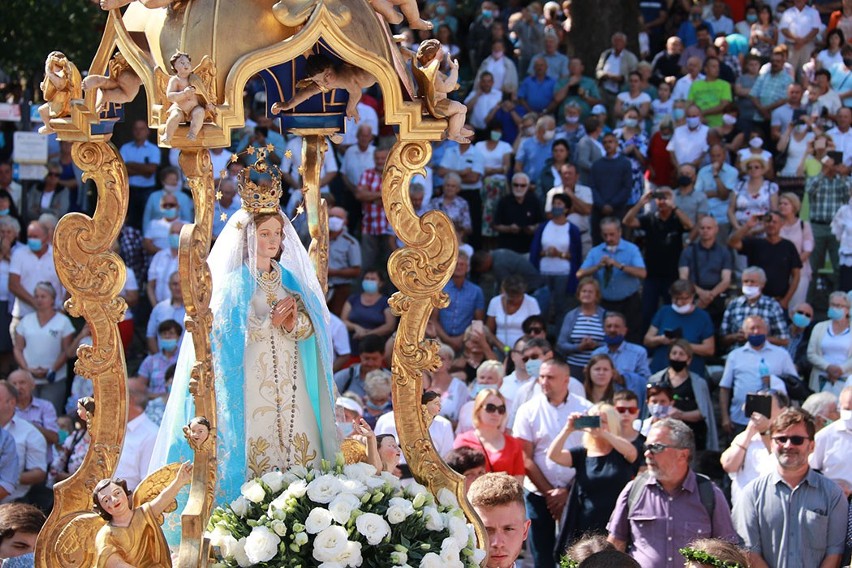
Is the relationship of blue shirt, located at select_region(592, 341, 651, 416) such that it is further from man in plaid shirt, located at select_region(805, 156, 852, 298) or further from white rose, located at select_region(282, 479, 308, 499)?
white rose, located at select_region(282, 479, 308, 499)

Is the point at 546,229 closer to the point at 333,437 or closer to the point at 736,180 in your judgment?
the point at 736,180

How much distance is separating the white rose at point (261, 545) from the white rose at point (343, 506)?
0.88ft

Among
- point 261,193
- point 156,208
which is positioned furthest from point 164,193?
point 261,193

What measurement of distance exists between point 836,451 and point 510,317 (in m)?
4.79

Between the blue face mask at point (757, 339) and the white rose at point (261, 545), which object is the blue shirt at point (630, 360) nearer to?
the blue face mask at point (757, 339)

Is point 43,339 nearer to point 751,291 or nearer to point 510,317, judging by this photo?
point 510,317

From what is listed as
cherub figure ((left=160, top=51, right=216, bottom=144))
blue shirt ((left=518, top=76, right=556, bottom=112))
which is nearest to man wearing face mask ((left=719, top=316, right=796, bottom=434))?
blue shirt ((left=518, top=76, right=556, bottom=112))

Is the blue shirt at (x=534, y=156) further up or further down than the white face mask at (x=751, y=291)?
further up

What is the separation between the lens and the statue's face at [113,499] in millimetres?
6895

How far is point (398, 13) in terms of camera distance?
7379 mm

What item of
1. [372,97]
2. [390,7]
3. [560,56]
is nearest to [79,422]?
[390,7]

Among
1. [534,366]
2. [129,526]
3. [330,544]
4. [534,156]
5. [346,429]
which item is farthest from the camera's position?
[534,156]

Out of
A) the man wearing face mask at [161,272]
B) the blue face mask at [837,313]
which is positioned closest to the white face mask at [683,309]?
the blue face mask at [837,313]

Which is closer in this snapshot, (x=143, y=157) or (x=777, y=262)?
(x=777, y=262)
